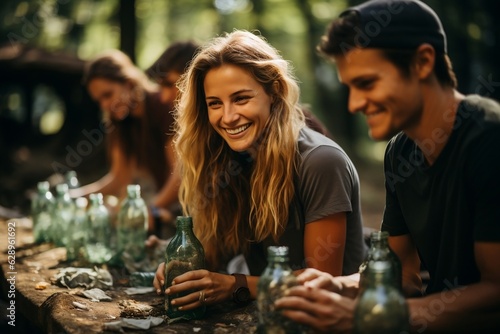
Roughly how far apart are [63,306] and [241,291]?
0.84m

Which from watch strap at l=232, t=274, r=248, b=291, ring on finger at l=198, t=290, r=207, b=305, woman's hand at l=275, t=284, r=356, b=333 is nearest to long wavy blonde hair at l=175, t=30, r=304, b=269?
watch strap at l=232, t=274, r=248, b=291

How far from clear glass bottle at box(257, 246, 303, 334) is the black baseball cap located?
2.64ft

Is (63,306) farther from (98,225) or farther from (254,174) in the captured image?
(98,225)

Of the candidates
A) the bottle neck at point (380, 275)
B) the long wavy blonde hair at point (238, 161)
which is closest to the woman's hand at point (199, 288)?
the long wavy blonde hair at point (238, 161)

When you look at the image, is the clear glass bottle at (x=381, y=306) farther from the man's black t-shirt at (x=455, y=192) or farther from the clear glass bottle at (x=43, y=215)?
the clear glass bottle at (x=43, y=215)

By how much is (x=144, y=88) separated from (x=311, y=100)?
50.1ft

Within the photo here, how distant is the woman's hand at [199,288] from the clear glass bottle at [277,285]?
557mm

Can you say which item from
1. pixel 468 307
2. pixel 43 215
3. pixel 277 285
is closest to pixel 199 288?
pixel 277 285

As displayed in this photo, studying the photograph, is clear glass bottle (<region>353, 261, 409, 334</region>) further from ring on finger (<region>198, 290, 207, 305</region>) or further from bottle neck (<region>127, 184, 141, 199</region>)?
bottle neck (<region>127, 184, 141, 199</region>)

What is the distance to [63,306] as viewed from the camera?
2.89 metres

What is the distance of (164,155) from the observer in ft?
19.1

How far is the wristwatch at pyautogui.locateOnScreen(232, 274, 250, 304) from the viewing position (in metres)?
2.81

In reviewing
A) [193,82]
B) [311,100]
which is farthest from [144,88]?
[311,100]

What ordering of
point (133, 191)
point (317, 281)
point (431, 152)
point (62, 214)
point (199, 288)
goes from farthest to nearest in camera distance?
point (62, 214), point (133, 191), point (199, 288), point (431, 152), point (317, 281)
